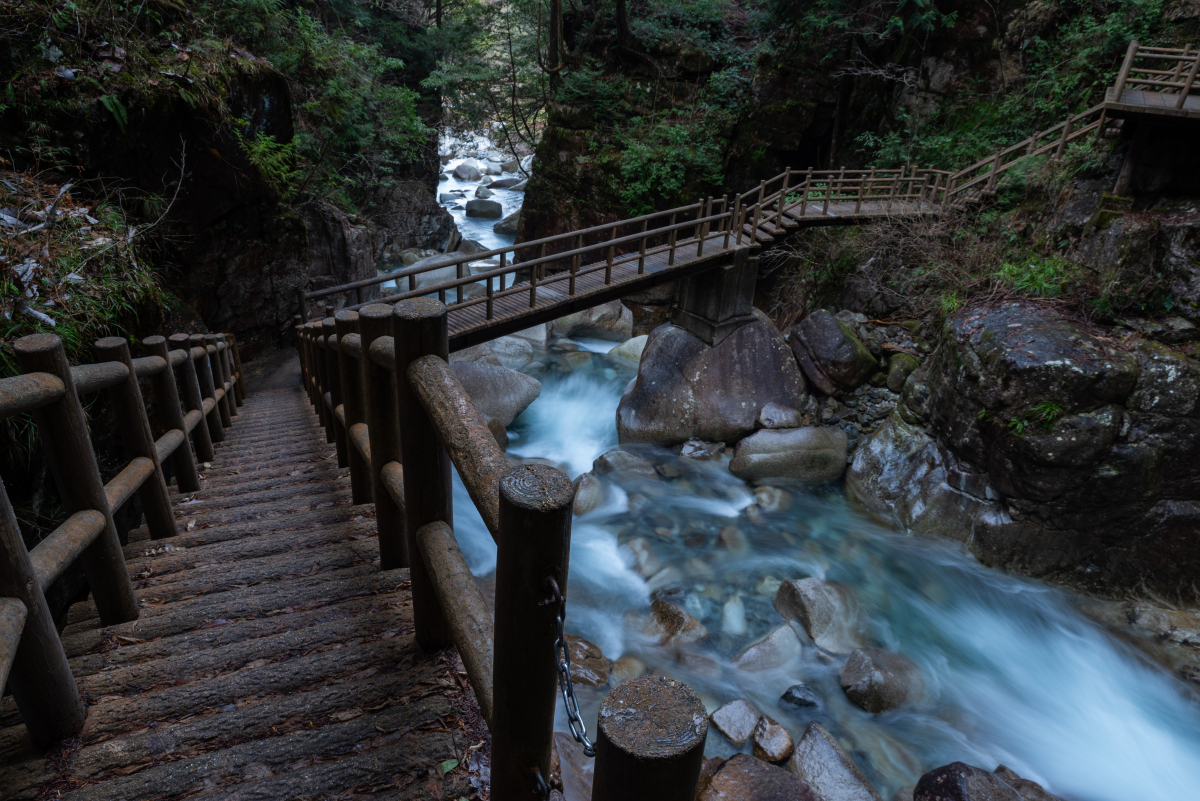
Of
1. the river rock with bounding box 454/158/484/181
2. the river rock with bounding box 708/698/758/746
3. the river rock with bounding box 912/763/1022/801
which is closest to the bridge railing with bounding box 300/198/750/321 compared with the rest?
the river rock with bounding box 708/698/758/746

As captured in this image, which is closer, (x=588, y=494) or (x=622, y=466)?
(x=588, y=494)

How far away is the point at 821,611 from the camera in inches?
239

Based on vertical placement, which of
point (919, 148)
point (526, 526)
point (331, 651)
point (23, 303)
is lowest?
point (331, 651)

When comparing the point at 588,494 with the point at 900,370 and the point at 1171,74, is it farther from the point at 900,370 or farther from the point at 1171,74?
the point at 1171,74

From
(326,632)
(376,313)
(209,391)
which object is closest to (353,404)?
(376,313)

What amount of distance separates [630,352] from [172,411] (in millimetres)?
10090

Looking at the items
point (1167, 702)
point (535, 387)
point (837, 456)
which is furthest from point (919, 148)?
point (1167, 702)

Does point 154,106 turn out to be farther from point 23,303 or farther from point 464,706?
point 464,706

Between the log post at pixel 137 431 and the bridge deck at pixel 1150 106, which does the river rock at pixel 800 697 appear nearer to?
the log post at pixel 137 431

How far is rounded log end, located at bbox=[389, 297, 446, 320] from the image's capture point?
1.64 metres

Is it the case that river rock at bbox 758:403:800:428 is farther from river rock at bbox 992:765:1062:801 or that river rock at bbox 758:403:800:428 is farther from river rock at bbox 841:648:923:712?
river rock at bbox 992:765:1062:801

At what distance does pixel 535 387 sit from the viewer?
11.0 meters

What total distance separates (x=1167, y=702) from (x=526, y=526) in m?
7.71

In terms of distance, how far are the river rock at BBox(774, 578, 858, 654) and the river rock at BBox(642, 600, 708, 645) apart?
0.98 m
